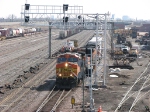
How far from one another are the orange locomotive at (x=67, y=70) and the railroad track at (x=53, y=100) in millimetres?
885

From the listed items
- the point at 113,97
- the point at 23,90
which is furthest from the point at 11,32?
the point at 113,97

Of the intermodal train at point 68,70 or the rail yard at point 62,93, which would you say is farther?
the intermodal train at point 68,70

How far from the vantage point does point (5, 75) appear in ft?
128

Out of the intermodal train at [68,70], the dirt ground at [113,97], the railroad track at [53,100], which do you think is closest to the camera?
the railroad track at [53,100]

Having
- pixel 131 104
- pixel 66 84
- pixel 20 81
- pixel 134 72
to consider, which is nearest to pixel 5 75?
pixel 20 81

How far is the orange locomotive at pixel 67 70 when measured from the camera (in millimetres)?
29391

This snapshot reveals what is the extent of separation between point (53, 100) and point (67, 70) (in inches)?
171

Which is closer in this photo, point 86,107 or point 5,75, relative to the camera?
point 86,107

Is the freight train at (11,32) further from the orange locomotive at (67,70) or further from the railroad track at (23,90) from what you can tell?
the orange locomotive at (67,70)

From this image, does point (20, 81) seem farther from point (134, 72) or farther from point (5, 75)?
point (134, 72)

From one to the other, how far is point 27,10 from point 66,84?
1065 cm

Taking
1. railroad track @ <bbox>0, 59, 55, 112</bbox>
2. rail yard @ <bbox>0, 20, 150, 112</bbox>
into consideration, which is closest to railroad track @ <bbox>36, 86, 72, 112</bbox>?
rail yard @ <bbox>0, 20, 150, 112</bbox>

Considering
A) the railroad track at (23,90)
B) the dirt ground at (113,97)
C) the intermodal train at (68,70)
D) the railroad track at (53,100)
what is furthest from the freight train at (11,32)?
the railroad track at (53,100)

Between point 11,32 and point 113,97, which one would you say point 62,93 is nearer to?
point 113,97
